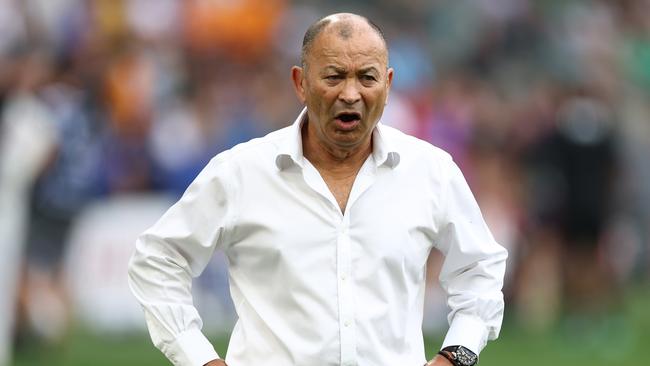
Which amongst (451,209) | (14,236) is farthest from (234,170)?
(14,236)

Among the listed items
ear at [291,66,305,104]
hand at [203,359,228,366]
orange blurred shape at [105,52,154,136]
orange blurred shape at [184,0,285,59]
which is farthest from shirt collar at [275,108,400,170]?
orange blurred shape at [184,0,285,59]

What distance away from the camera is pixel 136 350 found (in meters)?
16.6

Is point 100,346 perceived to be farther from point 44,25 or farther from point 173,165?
point 44,25

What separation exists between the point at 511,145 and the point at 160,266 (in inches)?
515

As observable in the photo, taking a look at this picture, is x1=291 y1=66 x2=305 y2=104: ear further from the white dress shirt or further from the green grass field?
the green grass field

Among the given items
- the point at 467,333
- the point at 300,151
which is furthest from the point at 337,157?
the point at 467,333

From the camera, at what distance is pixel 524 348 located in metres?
17.1

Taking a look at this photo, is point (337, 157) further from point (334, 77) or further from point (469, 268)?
point (469, 268)

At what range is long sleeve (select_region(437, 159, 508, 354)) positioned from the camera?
22.9 ft

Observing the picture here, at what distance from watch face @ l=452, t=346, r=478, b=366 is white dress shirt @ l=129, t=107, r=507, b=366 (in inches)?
2.0

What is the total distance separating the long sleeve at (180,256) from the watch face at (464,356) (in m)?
0.93

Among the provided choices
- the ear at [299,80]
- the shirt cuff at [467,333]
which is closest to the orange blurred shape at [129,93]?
the ear at [299,80]

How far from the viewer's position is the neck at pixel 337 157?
697cm

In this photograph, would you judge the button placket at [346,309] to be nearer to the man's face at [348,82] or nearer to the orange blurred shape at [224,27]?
the man's face at [348,82]
